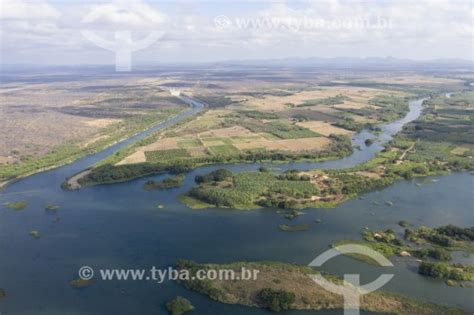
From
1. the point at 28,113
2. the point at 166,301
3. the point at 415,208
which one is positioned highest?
the point at 28,113

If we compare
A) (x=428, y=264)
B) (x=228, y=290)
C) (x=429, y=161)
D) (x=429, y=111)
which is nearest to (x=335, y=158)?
(x=429, y=161)

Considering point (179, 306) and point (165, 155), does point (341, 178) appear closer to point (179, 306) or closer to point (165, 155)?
point (165, 155)

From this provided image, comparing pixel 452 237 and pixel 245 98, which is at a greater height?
pixel 245 98

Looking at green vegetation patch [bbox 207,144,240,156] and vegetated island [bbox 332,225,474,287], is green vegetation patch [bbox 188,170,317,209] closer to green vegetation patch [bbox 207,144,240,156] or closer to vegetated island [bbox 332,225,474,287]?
vegetated island [bbox 332,225,474,287]

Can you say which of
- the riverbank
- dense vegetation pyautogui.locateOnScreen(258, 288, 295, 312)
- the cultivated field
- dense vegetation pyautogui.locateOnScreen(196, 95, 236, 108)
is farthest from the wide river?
dense vegetation pyautogui.locateOnScreen(196, 95, 236, 108)

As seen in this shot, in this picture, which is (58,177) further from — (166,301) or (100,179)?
(166,301)

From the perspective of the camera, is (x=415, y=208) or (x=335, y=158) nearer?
(x=415, y=208)

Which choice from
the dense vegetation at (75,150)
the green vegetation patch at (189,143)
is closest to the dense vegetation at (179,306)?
the dense vegetation at (75,150)

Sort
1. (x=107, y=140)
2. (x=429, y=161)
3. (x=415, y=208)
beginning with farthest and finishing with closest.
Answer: (x=107, y=140)
(x=429, y=161)
(x=415, y=208)
